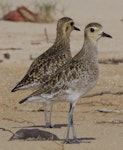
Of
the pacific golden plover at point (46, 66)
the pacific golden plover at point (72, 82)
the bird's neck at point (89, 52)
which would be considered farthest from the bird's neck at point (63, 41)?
the pacific golden plover at point (72, 82)

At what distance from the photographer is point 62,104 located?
13.8 metres

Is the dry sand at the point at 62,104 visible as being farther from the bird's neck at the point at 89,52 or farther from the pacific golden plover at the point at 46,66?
the bird's neck at the point at 89,52

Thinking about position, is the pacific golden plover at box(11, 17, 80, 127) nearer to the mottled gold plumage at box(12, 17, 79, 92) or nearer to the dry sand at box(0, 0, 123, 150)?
the mottled gold plumage at box(12, 17, 79, 92)

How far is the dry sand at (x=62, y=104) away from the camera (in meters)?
9.69

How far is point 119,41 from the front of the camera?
20.3 meters

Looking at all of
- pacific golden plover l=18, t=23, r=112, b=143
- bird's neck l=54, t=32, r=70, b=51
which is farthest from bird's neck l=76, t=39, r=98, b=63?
bird's neck l=54, t=32, r=70, b=51

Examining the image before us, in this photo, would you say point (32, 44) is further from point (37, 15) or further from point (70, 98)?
point (70, 98)

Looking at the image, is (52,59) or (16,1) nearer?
(52,59)

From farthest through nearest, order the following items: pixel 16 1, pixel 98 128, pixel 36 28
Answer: pixel 16 1 → pixel 36 28 → pixel 98 128

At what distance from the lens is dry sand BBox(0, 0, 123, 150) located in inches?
381

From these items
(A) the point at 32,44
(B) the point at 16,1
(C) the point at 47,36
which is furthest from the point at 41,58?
(B) the point at 16,1

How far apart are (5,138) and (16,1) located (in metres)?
20.5

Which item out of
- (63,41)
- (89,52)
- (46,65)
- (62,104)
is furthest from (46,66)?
(62,104)

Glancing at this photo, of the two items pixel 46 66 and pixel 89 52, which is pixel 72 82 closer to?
pixel 89 52
